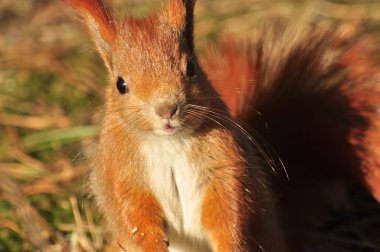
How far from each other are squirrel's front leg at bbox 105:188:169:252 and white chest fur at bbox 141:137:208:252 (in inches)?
1.1

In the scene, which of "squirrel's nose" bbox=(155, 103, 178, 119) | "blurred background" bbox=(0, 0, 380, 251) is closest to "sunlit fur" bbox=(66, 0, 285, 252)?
"squirrel's nose" bbox=(155, 103, 178, 119)

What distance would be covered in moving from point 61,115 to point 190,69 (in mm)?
1485

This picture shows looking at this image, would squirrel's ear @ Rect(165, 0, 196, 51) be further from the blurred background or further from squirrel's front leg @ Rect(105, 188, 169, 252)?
squirrel's front leg @ Rect(105, 188, 169, 252)

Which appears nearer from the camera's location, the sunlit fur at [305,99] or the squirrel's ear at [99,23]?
the squirrel's ear at [99,23]

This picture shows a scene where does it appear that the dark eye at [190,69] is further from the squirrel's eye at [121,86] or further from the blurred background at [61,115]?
the blurred background at [61,115]

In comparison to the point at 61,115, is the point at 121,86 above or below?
above

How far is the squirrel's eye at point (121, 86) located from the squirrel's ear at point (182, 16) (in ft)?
0.63

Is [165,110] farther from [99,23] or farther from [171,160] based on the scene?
[99,23]

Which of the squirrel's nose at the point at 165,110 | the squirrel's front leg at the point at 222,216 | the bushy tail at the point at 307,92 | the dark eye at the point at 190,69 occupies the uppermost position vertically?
the dark eye at the point at 190,69

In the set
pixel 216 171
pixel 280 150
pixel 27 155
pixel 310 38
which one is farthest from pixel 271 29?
pixel 27 155

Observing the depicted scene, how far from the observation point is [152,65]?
1724 mm

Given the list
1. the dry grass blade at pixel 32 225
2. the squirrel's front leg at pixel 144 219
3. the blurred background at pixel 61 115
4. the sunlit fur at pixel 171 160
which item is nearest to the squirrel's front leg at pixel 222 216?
the sunlit fur at pixel 171 160

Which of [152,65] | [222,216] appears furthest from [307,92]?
[152,65]

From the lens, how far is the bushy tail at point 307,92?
Result: 85.7 inches
